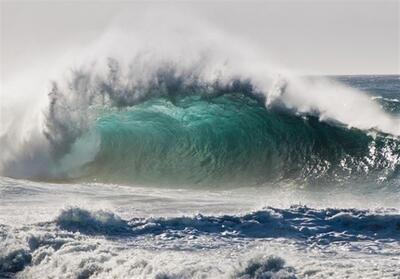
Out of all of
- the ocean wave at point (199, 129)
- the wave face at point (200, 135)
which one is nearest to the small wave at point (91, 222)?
the wave face at point (200, 135)

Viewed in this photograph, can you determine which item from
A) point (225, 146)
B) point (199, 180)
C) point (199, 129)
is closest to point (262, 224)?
point (199, 180)

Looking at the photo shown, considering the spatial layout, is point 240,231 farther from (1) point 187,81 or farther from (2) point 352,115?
(1) point 187,81

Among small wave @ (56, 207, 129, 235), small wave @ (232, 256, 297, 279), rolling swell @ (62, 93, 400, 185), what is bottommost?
small wave @ (232, 256, 297, 279)

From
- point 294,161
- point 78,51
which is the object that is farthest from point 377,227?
point 78,51

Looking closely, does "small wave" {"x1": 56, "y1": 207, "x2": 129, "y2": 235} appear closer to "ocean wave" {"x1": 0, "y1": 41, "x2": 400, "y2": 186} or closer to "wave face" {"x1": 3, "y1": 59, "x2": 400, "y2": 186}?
"wave face" {"x1": 3, "y1": 59, "x2": 400, "y2": 186}

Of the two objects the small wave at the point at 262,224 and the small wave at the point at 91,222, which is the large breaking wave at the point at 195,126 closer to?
the small wave at the point at 262,224

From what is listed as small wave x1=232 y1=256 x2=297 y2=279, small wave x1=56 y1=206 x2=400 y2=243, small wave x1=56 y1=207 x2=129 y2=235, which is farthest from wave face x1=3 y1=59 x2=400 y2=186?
small wave x1=232 y1=256 x2=297 y2=279
